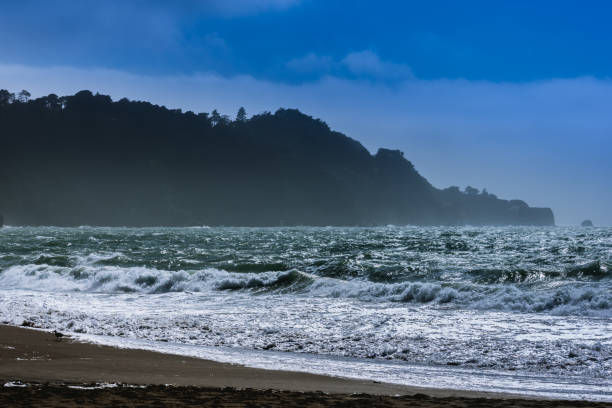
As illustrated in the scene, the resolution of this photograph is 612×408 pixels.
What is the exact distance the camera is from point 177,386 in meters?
7.25

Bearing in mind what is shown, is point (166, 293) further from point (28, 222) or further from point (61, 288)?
point (28, 222)

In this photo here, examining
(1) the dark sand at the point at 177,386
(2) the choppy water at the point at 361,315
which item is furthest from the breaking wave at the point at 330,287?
(1) the dark sand at the point at 177,386

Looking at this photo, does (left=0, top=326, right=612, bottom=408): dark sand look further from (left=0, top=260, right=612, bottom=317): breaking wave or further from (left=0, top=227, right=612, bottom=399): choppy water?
(left=0, top=260, right=612, bottom=317): breaking wave

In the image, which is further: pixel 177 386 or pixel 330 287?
pixel 330 287

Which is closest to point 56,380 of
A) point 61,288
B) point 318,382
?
point 318,382

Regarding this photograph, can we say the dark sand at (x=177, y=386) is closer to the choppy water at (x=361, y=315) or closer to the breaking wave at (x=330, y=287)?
the choppy water at (x=361, y=315)

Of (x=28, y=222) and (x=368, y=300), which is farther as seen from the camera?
(x=28, y=222)

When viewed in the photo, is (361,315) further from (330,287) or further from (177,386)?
(177,386)

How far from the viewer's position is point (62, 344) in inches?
424

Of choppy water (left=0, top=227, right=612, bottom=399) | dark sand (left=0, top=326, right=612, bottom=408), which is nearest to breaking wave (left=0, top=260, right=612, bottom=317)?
choppy water (left=0, top=227, right=612, bottom=399)

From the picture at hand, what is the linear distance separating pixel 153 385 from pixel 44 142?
627ft

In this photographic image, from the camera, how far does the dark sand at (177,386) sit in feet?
20.7

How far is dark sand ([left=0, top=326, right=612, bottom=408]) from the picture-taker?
630 centimetres

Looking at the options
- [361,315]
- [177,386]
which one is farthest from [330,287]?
[177,386]
